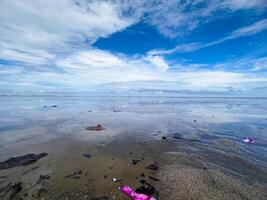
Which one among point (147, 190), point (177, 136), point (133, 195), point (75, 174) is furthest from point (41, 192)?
point (177, 136)

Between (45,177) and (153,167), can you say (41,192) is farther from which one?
(153,167)

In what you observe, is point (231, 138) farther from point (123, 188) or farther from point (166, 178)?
point (123, 188)

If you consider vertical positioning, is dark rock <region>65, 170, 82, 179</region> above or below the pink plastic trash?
below

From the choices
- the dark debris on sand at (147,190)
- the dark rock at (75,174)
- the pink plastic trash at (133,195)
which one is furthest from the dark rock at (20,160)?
the dark debris on sand at (147,190)

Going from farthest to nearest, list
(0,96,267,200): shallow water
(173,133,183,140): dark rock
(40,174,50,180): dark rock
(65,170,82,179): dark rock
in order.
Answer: (173,133,183,140): dark rock
(65,170,82,179): dark rock
(40,174,50,180): dark rock
(0,96,267,200): shallow water

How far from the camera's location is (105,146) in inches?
393

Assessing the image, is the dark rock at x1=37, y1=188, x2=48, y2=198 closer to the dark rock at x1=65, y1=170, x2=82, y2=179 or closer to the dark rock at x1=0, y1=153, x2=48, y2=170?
the dark rock at x1=65, y1=170, x2=82, y2=179

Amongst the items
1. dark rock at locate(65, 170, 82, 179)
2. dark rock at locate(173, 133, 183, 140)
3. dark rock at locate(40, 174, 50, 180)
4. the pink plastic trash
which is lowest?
dark rock at locate(173, 133, 183, 140)

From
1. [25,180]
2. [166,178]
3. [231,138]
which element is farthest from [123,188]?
[231,138]

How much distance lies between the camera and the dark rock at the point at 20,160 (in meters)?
7.29

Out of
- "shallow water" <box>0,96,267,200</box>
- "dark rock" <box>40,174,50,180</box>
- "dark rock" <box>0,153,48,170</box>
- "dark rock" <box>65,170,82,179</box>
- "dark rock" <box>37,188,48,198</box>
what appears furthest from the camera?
"dark rock" <box>0,153,48,170</box>

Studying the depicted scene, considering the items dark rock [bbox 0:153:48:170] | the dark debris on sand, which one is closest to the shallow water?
the dark debris on sand

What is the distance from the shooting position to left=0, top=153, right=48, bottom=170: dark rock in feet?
23.9

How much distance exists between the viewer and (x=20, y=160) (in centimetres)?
776
